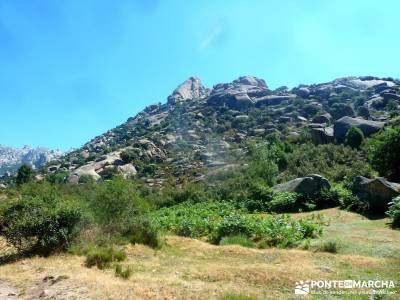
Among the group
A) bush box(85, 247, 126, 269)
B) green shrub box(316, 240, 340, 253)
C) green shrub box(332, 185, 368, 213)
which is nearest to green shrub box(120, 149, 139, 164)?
green shrub box(332, 185, 368, 213)

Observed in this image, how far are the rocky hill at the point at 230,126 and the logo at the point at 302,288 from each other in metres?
50.0

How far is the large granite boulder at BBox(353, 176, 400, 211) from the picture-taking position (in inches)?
1006

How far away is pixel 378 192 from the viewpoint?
26141mm

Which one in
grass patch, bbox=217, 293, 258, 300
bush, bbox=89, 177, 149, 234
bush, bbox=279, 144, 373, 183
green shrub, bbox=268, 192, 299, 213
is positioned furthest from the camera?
bush, bbox=279, 144, 373, 183

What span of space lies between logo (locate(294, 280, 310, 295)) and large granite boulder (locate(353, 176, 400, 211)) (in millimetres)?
15972

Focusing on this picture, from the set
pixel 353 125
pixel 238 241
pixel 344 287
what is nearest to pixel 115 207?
pixel 238 241

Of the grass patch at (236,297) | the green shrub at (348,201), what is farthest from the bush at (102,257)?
the green shrub at (348,201)

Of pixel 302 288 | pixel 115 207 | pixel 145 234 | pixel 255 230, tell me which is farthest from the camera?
pixel 115 207

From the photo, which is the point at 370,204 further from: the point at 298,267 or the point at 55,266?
the point at 55,266

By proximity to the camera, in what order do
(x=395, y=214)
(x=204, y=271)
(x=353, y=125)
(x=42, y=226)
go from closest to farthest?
1. (x=204, y=271)
2. (x=42, y=226)
3. (x=395, y=214)
4. (x=353, y=125)

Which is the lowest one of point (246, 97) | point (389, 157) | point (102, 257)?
point (102, 257)

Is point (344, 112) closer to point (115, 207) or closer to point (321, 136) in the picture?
point (321, 136)

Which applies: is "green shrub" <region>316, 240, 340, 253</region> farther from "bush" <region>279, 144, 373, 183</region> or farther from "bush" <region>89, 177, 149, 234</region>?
"bush" <region>279, 144, 373, 183</region>

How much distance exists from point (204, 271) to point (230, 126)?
84308 mm
